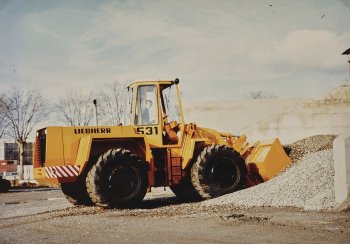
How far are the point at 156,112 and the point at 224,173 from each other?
2.51 m

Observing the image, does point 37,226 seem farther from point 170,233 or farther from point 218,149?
point 218,149

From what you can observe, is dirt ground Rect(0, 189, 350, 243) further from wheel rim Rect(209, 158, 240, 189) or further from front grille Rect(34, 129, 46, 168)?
wheel rim Rect(209, 158, 240, 189)

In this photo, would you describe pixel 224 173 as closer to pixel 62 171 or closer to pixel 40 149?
pixel 62 171

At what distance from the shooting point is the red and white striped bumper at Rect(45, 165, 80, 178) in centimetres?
1204

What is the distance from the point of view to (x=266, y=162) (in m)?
14.0

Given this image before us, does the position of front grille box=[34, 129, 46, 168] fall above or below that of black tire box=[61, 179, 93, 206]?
above

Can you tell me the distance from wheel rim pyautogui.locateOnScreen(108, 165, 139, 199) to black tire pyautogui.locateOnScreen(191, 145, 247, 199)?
1743 mm

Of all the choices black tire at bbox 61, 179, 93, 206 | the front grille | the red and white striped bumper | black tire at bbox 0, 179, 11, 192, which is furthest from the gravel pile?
black tire at bbox 0, 179, 11, 192

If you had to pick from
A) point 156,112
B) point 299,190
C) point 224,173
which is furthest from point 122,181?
point 299,190

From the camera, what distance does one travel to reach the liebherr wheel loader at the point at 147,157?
12.1 meters

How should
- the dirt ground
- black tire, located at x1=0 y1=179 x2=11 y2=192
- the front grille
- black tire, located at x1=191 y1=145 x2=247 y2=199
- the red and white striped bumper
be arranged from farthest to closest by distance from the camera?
black tire, located at x1=0 y1=179 x2=11 y2=192, black tire, located at x1=191 y1=145 x2=247 y2=199, the front grille, the red and white striped bumper, the dirt ground

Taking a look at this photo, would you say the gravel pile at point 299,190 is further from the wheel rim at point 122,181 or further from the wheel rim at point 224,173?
the wheel rim at point 122,181

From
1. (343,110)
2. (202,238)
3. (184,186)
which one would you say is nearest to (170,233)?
(202,238)

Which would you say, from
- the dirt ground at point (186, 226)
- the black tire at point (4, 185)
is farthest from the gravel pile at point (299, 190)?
the black tire at point (4, 185)
